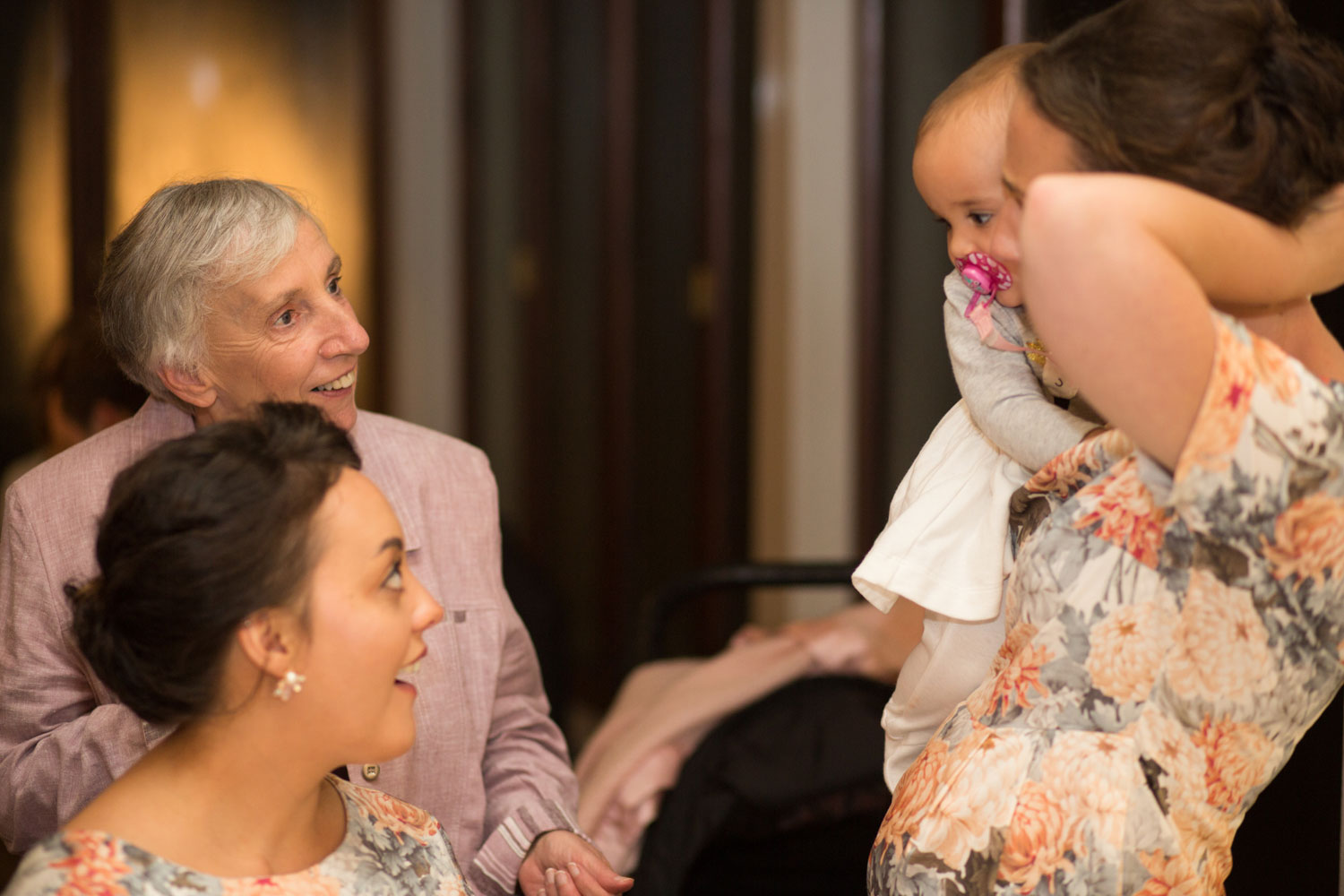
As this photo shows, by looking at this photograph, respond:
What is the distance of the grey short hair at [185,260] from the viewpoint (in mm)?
1639

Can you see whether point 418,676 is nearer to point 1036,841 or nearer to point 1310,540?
point 1036,841

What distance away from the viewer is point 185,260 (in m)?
1.63

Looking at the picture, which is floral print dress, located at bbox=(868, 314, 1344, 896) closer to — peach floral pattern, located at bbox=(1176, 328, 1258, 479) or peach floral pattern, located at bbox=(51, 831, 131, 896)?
peach floral pattern, located at bbox=(1176, 328, 1258, 479)

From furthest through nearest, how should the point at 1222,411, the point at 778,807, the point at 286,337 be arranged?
the point at 778,807, the point at 286,337, the point at 1222,411

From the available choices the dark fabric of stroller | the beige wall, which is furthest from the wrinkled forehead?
the beige wall

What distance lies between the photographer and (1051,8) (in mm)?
2553

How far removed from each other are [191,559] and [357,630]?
155 mm

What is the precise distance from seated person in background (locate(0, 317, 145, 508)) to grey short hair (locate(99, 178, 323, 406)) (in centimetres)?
117

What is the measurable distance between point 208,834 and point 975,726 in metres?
0.70

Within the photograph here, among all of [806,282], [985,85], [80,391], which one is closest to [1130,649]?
[985,85]

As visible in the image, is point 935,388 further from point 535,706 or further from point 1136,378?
point 1136,378

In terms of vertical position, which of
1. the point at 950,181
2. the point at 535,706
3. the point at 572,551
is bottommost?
the point at 572,551

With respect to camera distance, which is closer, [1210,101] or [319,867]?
[1210,101]

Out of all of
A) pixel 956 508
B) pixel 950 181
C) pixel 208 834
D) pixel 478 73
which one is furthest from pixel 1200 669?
pixel 478 73
